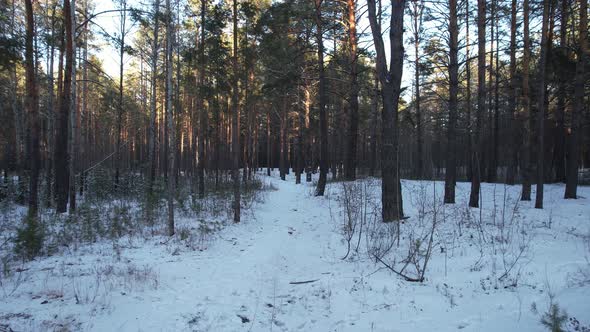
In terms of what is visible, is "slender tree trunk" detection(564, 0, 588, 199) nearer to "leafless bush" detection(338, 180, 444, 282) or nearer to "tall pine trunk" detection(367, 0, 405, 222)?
"leafless bush" detection(338, 180, 444, 282)

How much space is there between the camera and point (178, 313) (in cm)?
404

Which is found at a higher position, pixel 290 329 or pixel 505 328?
pixel 505 328

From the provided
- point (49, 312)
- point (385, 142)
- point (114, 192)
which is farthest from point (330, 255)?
point (114, 192)

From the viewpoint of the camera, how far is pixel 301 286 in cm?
516

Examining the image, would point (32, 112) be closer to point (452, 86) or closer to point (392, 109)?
point (392, 109)

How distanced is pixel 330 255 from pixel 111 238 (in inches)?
206

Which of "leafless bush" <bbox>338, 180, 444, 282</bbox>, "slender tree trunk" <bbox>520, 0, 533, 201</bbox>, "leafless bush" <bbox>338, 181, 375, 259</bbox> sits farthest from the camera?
"slender tree trunk" <bbox>520, 0, 533, 201</bbox>

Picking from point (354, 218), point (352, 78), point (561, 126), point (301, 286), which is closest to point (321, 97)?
point (352, 78)

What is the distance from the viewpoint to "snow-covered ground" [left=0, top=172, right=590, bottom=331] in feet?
12.3

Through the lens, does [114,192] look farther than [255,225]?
Yes

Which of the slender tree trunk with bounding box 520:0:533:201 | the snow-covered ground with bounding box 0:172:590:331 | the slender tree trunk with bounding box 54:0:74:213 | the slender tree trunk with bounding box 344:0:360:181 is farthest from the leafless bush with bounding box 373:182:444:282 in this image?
the slender tree trunk with bounding box 54:0:74:213

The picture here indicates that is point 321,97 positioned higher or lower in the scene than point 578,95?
higher

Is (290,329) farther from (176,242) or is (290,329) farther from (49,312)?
(176,242)

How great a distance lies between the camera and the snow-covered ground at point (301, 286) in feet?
12.3
